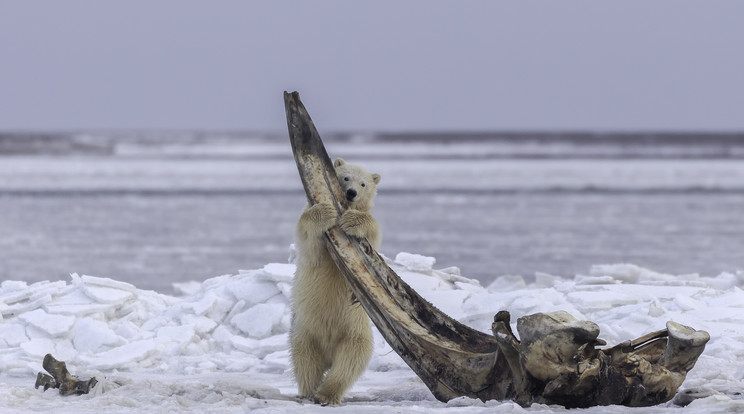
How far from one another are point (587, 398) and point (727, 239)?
961 cm

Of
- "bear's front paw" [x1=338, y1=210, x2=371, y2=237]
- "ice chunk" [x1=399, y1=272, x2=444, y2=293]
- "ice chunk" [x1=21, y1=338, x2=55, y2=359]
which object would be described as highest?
"bear's front paw" [x1=338, y1=210, x2=371, y2=237]

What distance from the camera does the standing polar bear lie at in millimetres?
4543

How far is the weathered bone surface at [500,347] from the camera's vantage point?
372 cm

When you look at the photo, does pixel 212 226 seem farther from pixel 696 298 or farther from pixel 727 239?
pixel 696 298

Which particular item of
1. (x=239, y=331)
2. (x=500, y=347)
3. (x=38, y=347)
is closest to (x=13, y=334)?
(x=38, y=347)

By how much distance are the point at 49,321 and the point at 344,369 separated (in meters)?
2.57

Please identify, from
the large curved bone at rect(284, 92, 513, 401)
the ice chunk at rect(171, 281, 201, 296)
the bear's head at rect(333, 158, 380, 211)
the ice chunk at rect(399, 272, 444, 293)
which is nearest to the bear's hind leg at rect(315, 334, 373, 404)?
the large curved bone at rect(284, 92, 513, 401)

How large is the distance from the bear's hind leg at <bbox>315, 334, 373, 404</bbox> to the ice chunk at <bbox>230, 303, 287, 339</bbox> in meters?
1.64

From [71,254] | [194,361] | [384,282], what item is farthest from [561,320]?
[71,254]

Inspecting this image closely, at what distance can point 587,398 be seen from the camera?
3.81 meters

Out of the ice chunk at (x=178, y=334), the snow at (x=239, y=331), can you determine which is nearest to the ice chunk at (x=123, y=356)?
the snow at (x=239, y=331)

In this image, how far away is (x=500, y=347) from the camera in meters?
3.86

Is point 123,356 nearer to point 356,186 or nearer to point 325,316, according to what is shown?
point 325,316

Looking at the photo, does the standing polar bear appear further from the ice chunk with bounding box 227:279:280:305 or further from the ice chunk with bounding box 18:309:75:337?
the ice chunk with bounding box 18:309:75:337
